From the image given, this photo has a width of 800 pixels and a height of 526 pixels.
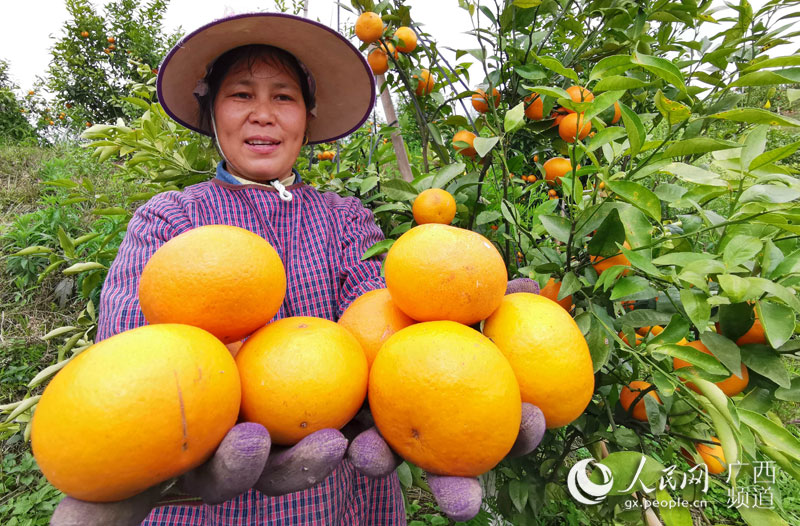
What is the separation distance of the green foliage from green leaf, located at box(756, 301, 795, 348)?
7.69m

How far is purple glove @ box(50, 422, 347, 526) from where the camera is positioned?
0.44 meters

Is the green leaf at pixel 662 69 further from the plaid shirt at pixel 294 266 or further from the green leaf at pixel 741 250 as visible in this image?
the plaid shirt at pixel 294 266

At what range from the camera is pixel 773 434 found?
58 cm

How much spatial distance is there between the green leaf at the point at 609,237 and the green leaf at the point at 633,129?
0.35ft

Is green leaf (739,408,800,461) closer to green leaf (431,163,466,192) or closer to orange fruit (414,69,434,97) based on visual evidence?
green leaf (431,163,466,192)

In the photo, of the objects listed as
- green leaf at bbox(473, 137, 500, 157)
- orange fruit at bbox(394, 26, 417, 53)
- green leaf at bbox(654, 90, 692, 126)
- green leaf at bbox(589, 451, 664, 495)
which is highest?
orange fruit at bbox(394, 26, 417, 53)

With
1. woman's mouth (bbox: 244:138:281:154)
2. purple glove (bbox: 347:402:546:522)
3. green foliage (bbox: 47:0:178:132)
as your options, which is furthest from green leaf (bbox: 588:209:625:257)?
green foliage (bbox: 47:0:178:132)

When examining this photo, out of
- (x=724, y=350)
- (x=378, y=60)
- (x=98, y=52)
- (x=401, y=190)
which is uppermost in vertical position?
(x=98, y=52)

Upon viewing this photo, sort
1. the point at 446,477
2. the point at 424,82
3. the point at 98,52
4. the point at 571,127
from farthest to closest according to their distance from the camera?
the point at 98,52
the point at 424,82
the point at 571,127
the point at 446,477

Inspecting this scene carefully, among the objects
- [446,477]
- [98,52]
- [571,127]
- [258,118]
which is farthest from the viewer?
[98,52]

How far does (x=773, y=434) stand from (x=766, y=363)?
10 cm

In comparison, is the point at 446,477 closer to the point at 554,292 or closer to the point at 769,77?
the point at 554,292

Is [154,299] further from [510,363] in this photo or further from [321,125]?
[321,125]

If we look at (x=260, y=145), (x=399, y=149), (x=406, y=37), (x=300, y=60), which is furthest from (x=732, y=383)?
(x=300, y=60)
